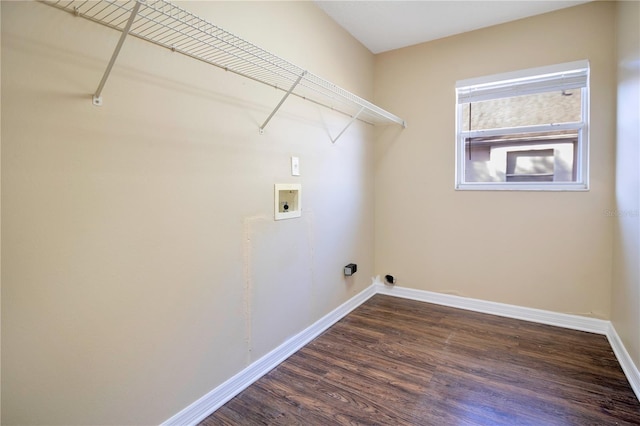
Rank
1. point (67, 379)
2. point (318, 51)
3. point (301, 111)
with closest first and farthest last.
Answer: point (67, 379), point (301, 111), point (318, 51)

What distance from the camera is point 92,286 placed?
3.86 feet

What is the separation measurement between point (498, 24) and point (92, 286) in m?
3.37

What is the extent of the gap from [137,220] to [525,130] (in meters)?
2.98

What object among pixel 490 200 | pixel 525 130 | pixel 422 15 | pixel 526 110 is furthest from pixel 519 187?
pixel 422 15

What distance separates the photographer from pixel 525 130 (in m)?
2.73

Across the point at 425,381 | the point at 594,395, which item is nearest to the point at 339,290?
the point at 425,381

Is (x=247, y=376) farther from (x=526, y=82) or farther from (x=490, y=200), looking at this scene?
(x=526, y=82)

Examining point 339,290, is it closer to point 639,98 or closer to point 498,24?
point 639,98

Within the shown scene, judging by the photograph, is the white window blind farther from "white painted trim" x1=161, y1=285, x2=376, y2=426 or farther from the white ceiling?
"white painted trim" x1=161, y1=285, x2=376, y2=426

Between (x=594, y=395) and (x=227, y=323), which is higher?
(x=227, y=323)

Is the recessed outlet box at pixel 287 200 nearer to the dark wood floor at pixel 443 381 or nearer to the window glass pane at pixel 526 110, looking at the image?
the dark wood floor at pixel 443 381

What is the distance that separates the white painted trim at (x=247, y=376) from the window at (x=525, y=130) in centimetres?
184

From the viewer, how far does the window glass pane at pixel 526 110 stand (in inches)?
102

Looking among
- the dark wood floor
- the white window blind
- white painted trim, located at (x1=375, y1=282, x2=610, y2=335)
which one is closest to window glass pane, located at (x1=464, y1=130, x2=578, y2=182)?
the white window blind
